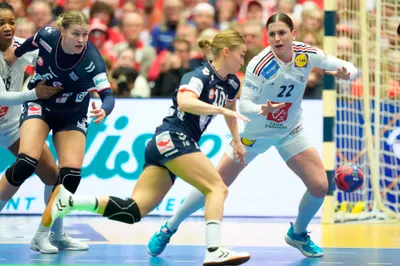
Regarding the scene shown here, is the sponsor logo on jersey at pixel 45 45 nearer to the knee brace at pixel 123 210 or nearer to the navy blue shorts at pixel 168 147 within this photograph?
the navy blue shorts at pixel 168 147

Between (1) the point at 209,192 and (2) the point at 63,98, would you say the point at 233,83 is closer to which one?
(1) the point at 209,192

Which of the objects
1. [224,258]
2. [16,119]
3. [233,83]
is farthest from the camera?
[16,119]

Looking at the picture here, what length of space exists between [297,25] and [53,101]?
595 centimetres

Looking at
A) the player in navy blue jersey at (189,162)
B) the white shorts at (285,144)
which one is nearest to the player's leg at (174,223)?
the white shorts at (285,144)

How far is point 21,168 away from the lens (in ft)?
24.6

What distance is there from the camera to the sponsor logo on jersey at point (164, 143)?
22.8 ft

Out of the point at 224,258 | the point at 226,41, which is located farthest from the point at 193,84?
the point at 224,258

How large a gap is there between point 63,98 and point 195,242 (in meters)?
2.11

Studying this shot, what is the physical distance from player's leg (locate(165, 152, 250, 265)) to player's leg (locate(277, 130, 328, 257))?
46.1 inches

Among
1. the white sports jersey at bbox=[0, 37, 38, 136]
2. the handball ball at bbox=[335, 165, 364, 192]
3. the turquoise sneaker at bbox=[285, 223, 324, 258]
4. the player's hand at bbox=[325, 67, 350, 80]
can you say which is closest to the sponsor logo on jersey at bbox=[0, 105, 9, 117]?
the white sports jersey at bbox=[0, 37, 38, 136]

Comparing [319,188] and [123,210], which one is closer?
[123,210]

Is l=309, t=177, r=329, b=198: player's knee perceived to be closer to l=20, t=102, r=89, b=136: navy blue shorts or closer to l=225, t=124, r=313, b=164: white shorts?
l=225, t=124, r=313, b=164: white shorts

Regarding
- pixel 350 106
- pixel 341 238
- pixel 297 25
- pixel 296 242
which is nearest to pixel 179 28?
pixel 297 25

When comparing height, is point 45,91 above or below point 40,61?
below
